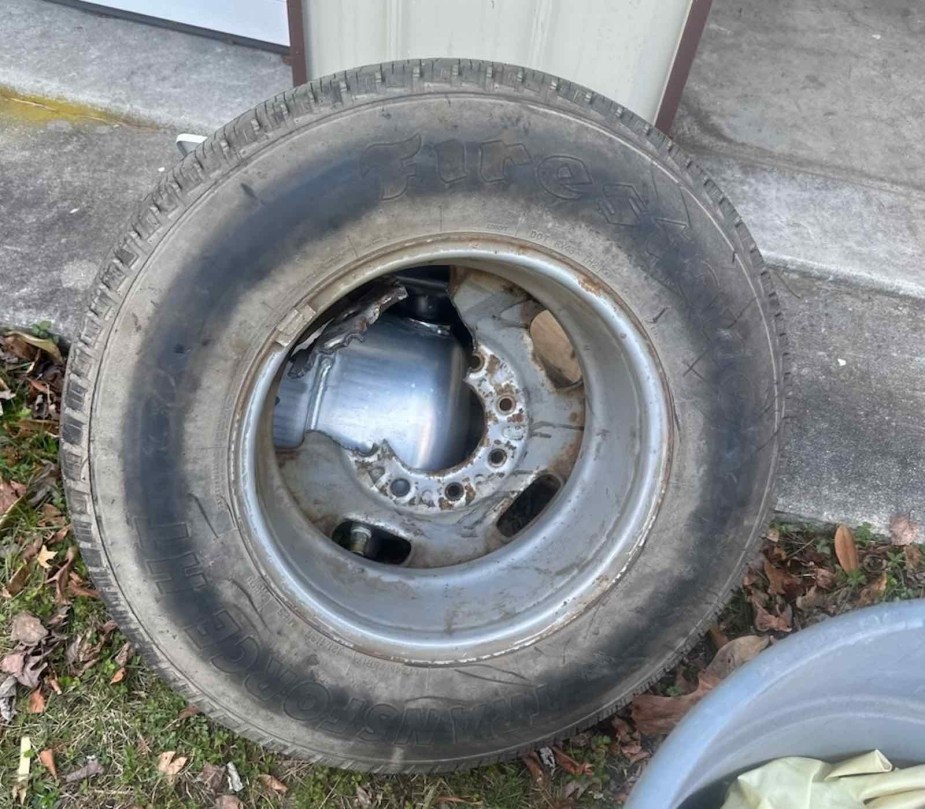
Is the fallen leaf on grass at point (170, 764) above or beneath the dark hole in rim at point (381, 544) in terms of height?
beneath

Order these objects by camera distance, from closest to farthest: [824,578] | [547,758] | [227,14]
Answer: [547,758]
[824,578]
[227,14]

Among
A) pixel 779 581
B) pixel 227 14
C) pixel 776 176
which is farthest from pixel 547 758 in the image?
pixel 227 14

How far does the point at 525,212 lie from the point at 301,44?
5.46 ft

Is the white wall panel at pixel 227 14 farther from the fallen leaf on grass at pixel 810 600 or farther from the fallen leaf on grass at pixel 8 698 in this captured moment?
the fallen leaf on grass at pixel 810 600

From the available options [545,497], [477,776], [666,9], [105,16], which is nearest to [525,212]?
[545,497]

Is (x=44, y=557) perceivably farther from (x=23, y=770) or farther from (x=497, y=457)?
(x=497, y=457)

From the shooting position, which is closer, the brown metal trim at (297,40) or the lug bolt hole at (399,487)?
the lug bolt hole at (399,487)

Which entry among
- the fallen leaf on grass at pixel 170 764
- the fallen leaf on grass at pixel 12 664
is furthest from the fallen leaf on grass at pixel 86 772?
the fallen leaf on grass at pixel 12 664

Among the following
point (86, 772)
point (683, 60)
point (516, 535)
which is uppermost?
point (683, 60)

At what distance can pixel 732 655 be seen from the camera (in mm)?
1928

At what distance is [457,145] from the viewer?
1.30 meters

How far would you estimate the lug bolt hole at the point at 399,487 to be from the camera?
1740mm

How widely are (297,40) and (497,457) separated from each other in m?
1.66

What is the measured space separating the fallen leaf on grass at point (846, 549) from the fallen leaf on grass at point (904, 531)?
4.4 inches
